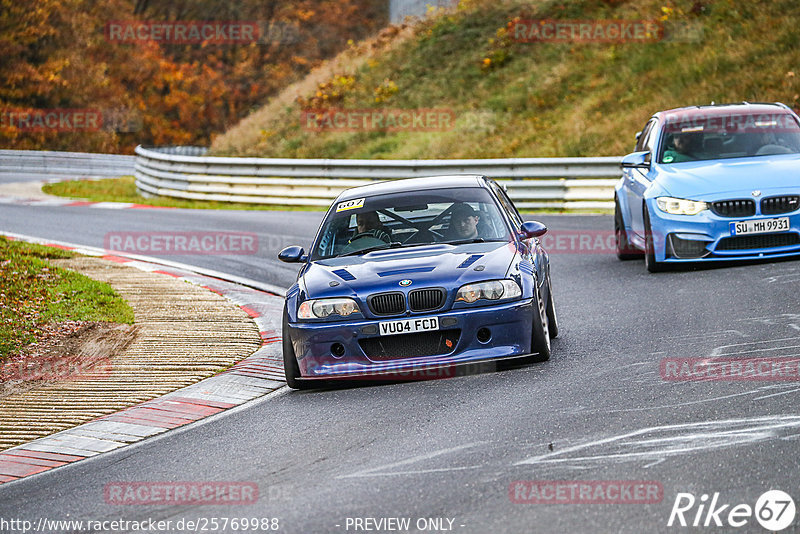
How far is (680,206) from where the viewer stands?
1197 cm

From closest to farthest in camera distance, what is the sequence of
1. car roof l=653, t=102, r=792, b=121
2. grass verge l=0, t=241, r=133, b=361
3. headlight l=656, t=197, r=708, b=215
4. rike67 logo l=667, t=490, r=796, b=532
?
1. rike67 logo l=667, t=490, r=796, b=532
2. grass verge l=0, t=241, r=133, b=361
3. headlight l=656, t=197, r=708, b=215
4. car roof l=653, t=102, r=792, b=121

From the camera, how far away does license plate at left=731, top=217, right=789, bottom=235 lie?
38.6ft

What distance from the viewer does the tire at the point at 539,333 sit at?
8312 mm

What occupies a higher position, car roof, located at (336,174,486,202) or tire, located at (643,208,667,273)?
car roof, located at (336,174,486,202)

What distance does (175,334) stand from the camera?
1118cm

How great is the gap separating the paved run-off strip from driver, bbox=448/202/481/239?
183cm

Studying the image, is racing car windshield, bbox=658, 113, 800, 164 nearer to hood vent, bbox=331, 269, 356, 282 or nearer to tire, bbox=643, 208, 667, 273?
tire, bbox=643, 208, 667, 273

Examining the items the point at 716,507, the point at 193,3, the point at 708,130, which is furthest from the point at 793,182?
the point at 193,3

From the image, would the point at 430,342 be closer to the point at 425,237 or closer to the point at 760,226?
the point at 425,237

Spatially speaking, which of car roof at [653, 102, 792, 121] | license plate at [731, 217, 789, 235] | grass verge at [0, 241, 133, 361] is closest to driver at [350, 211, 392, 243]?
grass verge at [0, 241, 133, 361]

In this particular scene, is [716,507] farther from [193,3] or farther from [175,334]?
[193,3]

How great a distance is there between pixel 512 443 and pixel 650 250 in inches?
254

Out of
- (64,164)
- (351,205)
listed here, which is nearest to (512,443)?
(351,205)

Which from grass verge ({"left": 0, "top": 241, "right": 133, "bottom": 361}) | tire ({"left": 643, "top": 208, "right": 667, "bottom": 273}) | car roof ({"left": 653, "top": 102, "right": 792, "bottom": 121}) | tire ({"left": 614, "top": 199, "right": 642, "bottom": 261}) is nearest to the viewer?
grass verge ({"left": 0, "top": 241, "right": 133, "bottom": 361})
